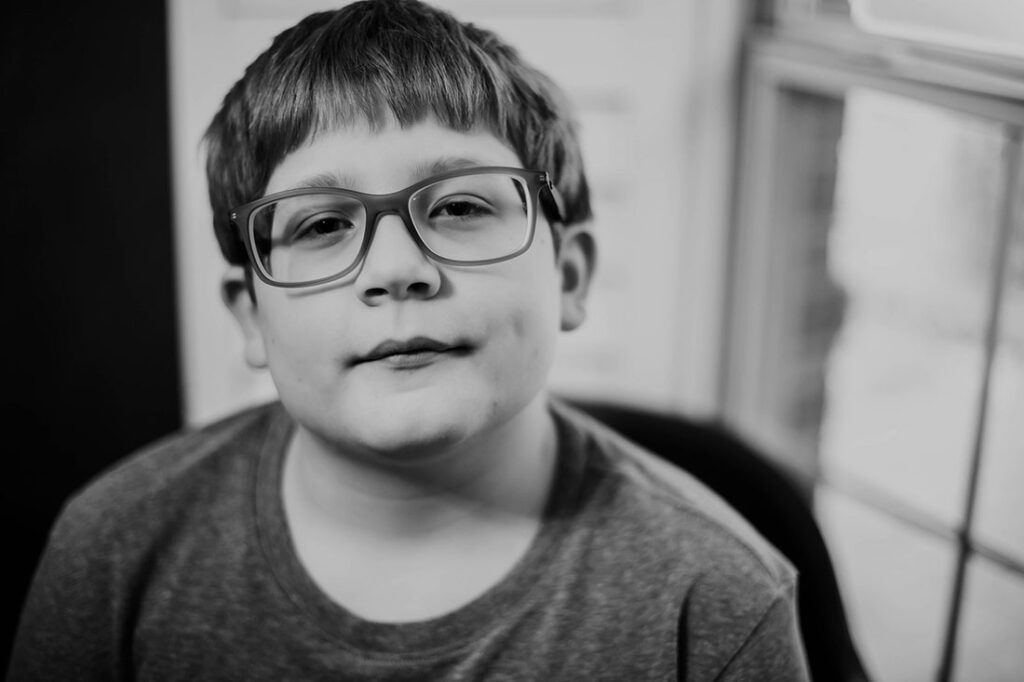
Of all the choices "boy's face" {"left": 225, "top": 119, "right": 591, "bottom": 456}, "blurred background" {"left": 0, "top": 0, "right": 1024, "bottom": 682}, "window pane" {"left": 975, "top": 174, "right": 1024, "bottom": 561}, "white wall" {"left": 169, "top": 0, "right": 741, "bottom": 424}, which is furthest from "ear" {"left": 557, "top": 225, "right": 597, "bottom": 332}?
"white wall" {"left": 169, "top": 0, "right": 741, "bottom": 424}

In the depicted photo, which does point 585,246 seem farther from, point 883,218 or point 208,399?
point 208,399

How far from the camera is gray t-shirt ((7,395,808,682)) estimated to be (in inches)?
34.0

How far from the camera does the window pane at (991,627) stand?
1.39 metres

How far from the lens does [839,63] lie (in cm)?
157

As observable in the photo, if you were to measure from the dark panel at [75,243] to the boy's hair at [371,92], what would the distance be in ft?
2.28

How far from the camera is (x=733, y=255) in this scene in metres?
1.90

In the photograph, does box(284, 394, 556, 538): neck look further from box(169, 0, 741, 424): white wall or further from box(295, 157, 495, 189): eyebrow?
box(169, 0, 741, 424): white wall

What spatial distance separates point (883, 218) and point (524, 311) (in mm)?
1002

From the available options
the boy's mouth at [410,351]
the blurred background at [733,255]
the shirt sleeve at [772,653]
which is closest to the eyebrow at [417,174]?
the boy's mouth at [410,351]

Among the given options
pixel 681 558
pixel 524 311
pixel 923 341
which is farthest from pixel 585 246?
pixel 923 341

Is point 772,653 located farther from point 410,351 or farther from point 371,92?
point 371,92

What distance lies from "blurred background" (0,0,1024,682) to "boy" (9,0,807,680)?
595 mm

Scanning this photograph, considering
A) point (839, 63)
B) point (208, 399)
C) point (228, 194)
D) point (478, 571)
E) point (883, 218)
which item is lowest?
point (208, 399)

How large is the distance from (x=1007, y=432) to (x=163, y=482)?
3.49ft
